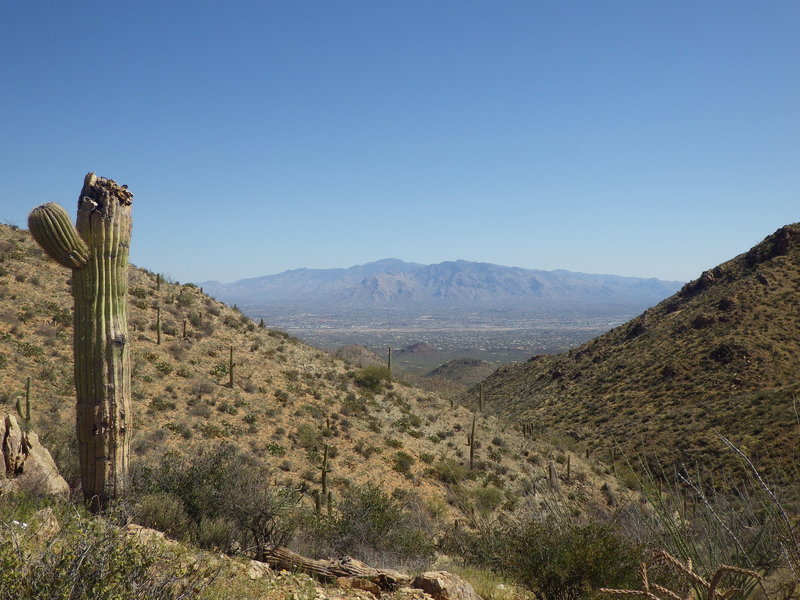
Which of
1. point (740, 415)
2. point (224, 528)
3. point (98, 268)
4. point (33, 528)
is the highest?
point (98, 268)

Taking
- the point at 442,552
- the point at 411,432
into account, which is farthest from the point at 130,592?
the point at 411,432

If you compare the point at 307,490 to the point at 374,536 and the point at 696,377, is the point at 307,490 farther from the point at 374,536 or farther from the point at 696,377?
the point at 696,377

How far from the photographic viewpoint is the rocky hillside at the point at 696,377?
84.6ft

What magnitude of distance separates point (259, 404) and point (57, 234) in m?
14.6

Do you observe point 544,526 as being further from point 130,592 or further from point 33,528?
point 33,528

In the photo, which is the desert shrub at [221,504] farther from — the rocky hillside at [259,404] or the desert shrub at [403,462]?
the desert shrub at [403,462]

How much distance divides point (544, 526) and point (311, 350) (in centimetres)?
2356

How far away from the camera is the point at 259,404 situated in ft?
66.1

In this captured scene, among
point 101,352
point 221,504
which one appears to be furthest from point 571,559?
point 101,352

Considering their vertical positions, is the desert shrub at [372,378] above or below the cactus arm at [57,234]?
below

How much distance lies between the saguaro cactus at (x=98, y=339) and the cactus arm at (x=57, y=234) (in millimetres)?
12

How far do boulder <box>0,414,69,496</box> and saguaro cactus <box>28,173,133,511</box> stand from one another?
65 cm

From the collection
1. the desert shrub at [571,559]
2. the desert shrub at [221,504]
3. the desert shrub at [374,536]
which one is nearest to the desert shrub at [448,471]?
the desert shrub at [374,536]

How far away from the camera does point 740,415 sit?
1040 inches
